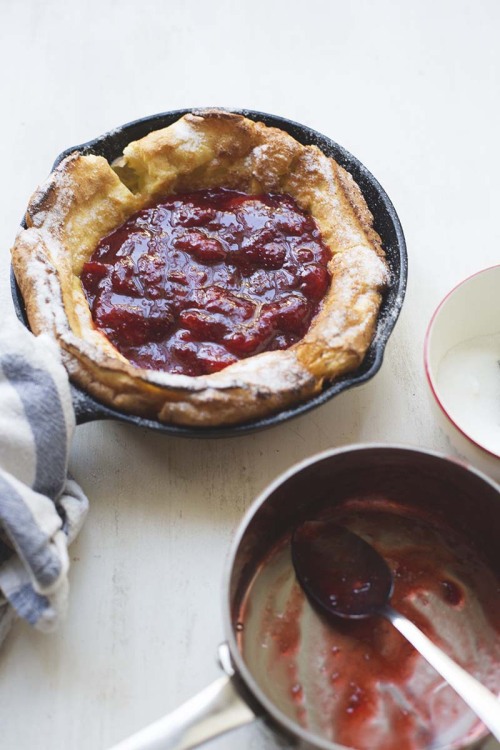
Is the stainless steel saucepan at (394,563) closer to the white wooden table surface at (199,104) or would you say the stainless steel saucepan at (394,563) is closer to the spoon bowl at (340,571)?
the spoon bowl at (340,571)

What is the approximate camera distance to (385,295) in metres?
2.05

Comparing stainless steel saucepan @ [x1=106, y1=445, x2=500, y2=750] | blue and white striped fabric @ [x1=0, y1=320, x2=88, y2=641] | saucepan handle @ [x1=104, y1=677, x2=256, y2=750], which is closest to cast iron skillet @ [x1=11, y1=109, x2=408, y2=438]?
blue and white striped fabric @ [x1=0, y1=320, x2=88, y2=641]

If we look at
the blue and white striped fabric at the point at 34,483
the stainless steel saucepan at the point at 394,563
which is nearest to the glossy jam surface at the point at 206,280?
the blue and white striped fabric at the point at 34,483

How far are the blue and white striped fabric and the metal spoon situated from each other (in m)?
0.48

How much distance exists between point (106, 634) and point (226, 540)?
0.33 metres

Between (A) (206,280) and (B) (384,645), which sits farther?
(A) (206,280)

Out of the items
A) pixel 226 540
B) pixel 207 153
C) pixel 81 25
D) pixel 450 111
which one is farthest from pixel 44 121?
pixel 226 540

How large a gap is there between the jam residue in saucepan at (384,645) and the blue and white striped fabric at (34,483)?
381mm

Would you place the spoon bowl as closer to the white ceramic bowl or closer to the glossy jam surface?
the white ceramic bowl

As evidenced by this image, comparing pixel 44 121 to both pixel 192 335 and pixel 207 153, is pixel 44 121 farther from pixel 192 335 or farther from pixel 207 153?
pixel 192 335

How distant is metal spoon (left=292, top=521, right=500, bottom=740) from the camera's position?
1646 millimetres

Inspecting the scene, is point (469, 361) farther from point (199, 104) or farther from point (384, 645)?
point (199, 104)

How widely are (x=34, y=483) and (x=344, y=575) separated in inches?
25.8

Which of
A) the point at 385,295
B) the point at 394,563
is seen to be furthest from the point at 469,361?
the point at 394,563
